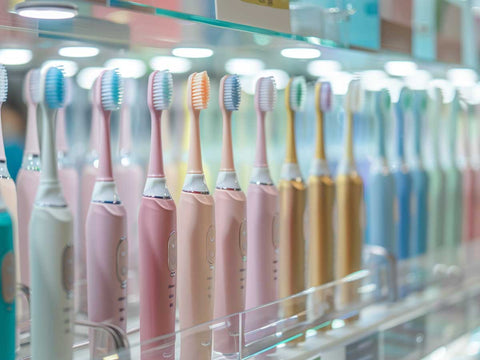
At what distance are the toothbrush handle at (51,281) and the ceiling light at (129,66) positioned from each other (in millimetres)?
279

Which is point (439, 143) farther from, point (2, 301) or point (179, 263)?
point (2, 301)

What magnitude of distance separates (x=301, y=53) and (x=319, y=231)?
20cm

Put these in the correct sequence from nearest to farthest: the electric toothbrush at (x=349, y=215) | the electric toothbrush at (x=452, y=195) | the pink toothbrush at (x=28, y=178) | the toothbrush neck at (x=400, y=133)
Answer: the pink toothbrush at (x=28, y=178) < the electric toothbrush at (x=349, y=215) < the toothbrush neck at (x=400, y=133) < the electric toothbrush at (x=452, y=195)

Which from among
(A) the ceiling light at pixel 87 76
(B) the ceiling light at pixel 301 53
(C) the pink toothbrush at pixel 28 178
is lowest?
(C) the pink toothbrush at pixel 28 178

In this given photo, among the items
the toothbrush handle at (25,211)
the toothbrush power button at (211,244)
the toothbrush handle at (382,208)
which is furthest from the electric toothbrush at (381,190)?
the toothbrush handle at (25,211)

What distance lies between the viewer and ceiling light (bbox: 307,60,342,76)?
807mm

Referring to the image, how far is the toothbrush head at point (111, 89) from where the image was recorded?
0.49 metres

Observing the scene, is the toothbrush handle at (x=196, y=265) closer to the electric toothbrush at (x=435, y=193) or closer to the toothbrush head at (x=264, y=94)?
the toothbrush head at (x=264, y=94)

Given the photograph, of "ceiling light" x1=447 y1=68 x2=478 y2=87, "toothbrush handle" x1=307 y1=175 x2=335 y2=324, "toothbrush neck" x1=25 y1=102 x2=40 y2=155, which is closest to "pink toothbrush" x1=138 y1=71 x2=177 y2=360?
"toothbrush neck" x1=25 y1=102 x2=40 y2=155

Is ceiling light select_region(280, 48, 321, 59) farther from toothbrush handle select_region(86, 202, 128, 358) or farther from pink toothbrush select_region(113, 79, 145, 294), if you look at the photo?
toothbrush handle select_region(86, 202, 128, 358)

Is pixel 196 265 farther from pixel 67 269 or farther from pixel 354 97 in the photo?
pixel 354 97

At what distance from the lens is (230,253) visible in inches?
23.1

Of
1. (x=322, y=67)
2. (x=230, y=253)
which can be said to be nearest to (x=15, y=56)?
(x=230, y=253)

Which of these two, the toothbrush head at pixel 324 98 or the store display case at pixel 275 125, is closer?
the store display case at pixel 275 125
